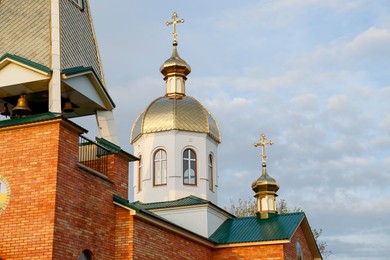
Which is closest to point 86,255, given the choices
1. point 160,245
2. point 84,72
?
point 160,245

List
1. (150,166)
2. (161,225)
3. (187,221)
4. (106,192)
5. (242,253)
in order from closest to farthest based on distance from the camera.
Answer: (106,192) < (161,225) < (242,253) < (187,221) < (150,166)

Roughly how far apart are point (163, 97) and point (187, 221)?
4.84 m

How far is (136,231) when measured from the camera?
13.9m

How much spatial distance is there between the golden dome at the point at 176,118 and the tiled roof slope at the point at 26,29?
8.23m

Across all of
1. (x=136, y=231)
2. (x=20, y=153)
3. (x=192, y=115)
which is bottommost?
(x=136, y=231)

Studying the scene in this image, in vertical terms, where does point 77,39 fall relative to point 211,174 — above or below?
above

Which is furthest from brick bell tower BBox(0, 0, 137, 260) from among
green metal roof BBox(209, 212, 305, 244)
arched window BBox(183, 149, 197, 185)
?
arched window BBox(183, 149, 197, 185)

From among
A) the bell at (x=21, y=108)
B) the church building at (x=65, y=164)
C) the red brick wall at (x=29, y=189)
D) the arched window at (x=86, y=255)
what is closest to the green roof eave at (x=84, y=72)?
the church building at (x=65, y=164)

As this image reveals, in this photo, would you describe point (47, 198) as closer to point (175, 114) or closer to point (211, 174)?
point (175, 114)

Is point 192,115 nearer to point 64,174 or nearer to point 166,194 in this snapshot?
point 166,194

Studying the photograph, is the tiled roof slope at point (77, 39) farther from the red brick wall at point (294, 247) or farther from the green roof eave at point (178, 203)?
the red brick wall at point (294, 247)

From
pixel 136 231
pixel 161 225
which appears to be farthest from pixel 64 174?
pixel 161 225

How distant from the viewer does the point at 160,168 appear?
21.1 metres

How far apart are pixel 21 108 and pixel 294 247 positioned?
9.83m
